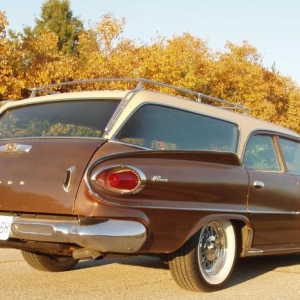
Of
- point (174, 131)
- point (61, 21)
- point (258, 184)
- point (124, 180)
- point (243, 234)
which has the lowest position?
point (243, 234)

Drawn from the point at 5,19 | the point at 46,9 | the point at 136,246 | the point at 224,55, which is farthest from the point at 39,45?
the point at 46,9

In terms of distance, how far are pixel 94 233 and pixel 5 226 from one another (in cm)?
75

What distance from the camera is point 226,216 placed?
4883 mm

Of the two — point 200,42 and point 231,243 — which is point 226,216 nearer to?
point 231,243

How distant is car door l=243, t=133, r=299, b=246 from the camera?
5.37 meters

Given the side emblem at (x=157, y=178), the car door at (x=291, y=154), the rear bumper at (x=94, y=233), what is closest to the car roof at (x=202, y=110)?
the car door at (x=291, y=154)

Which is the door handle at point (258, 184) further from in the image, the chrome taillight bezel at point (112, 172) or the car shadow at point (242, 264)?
the chrome taillight bezel at point (112, 172)

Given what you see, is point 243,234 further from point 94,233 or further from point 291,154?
point 94,233

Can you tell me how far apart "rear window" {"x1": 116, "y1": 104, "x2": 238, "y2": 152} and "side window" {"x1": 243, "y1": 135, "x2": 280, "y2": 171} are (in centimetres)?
23

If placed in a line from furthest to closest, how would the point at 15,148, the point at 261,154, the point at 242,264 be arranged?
the point at 242,264
the point at 261,154
the point at 15,148

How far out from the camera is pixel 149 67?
2903cm

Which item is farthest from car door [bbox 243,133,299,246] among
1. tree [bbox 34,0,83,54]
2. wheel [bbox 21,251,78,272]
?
tree [bbox 34,0,83,54]

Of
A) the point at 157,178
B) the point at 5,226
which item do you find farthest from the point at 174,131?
the point at 5,226

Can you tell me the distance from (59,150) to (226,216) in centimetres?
148
